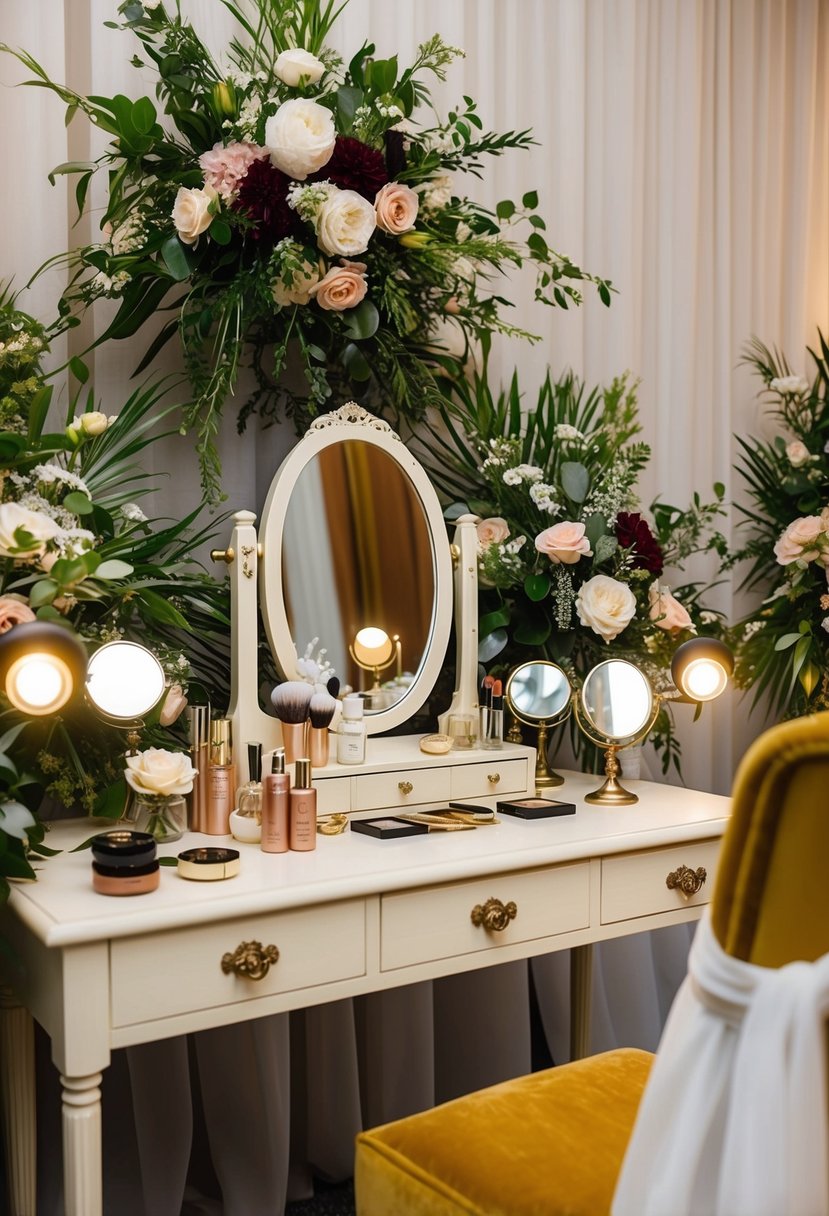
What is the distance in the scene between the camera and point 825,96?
333cm

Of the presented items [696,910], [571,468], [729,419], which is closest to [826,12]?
[729,419]

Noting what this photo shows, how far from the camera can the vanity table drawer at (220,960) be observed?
1479 mm

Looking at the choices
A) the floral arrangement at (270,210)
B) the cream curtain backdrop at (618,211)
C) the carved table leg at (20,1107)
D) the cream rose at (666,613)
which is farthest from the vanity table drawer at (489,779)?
the carved table leg at (20,1107)

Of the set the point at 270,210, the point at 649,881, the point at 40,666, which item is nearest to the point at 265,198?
the point at 270,210

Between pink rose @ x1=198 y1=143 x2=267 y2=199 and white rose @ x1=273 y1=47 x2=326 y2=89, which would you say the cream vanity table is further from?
white rose @ x1=273 y1=47 x2=326 y2=89

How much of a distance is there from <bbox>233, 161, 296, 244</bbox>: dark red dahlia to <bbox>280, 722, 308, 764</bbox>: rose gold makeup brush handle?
882mm

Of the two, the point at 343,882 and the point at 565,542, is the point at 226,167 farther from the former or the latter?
the point at 343,882

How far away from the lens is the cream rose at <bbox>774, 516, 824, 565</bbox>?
2.77m

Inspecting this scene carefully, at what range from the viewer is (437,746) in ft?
7.07

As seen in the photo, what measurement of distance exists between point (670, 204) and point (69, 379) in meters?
1.66

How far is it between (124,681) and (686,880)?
3.33 feet

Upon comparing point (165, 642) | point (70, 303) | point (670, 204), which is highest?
point (670, 204)

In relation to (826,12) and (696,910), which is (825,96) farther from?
(696,910)

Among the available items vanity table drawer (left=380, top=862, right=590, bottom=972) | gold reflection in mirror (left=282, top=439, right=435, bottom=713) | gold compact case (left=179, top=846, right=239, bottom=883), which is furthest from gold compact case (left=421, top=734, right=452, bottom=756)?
gold compact case (left=179, top=846, right=239, bottom=883)
